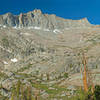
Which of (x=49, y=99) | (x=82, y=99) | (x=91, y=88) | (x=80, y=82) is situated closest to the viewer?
(x=91, y=88)

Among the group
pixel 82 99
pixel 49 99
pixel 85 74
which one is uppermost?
pixel 85 74

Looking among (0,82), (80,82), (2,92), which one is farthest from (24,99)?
(0,82)

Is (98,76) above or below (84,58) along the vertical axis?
below

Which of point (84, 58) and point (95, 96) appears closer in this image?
point (84, 58)

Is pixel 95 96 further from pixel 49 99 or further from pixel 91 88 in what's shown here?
pixel 49 99

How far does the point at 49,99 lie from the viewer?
106 meters

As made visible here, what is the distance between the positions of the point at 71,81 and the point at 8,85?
2411 inches

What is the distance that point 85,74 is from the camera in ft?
90.5

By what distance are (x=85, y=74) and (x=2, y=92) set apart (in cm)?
11436

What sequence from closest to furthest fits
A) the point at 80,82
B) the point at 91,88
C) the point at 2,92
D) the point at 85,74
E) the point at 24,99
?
the point at 85,74 < the point at 91,88 < the point at 24,99 < the point at 2,92 < the point at 80,82

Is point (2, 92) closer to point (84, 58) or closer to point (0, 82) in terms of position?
point (0, 82)

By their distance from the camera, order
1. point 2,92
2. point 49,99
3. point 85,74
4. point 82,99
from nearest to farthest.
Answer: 1. point 85,74
2. point 82,99
3. point 49,99
4. point 2,92

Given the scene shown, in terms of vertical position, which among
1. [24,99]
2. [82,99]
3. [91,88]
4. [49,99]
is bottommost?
[49,99]

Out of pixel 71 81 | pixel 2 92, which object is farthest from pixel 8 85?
pixel 71 81
